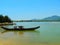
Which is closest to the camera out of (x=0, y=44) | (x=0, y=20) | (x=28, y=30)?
(x=0, y=44)

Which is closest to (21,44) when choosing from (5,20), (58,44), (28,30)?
(58,44)

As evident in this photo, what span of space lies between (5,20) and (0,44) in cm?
5045

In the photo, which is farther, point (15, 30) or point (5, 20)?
point (5, 20)

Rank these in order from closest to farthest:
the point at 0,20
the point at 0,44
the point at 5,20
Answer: the point at 0,44
the point at 0,20
the point at 5,20

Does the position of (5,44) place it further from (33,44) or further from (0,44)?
(33,44)

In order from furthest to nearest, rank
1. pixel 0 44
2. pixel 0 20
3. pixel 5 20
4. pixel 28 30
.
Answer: pixel 5 20 → pixel 0 20 → pixel 28 30 → pixel 0 44

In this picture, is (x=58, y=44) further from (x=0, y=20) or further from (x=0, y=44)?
(x=0, y=20)

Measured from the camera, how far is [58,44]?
13648 millimetres

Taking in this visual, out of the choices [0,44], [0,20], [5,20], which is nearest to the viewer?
[0,44]

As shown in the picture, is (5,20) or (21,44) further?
(5,20)

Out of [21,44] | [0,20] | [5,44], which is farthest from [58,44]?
[0,20]

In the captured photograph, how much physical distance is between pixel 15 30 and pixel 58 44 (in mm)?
15674

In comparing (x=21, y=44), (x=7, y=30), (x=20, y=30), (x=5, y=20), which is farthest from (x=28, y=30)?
(x=5, y=20)

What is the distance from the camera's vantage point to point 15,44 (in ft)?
45.3
